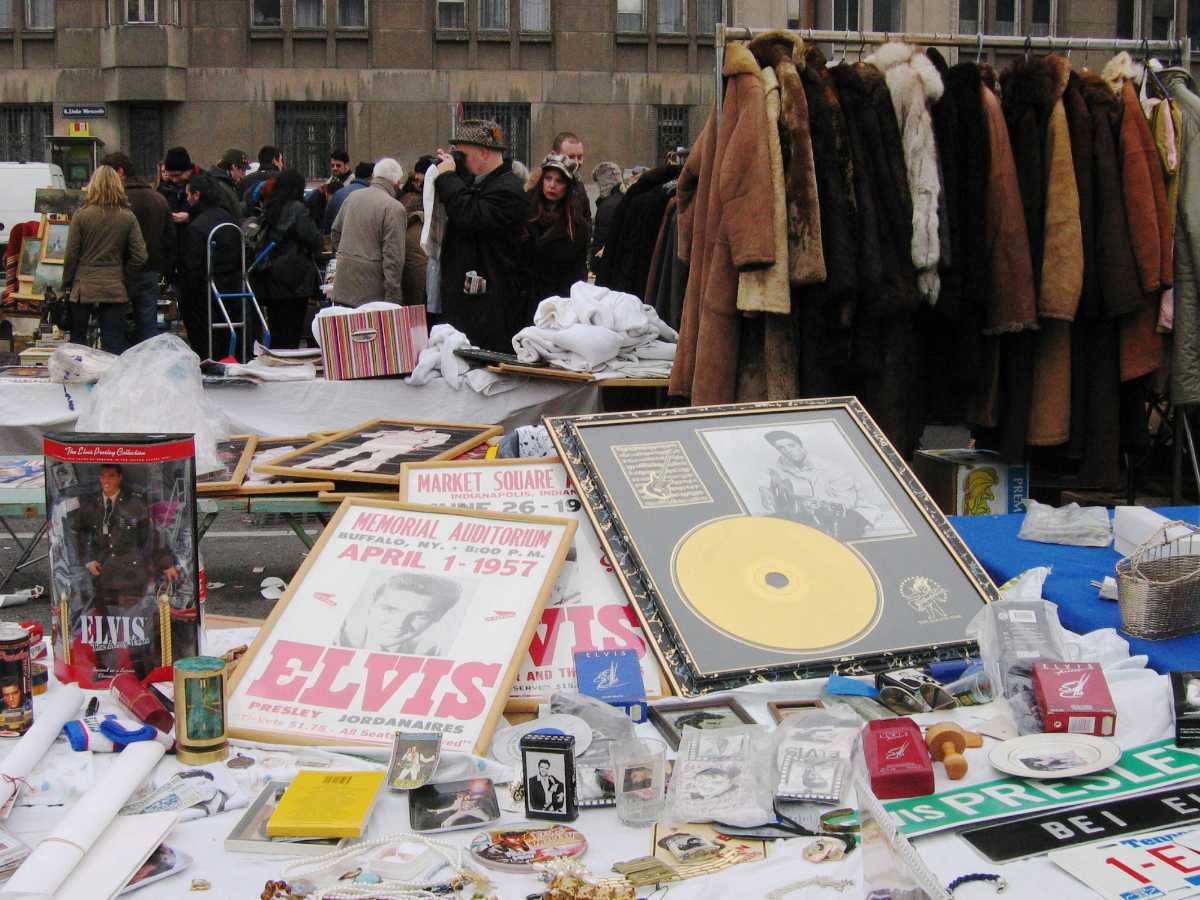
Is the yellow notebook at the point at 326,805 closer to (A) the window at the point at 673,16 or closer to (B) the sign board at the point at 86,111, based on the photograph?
(A) the window at the point at 673,16

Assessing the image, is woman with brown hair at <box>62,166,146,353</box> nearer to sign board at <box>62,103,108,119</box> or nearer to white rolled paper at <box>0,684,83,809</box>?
white rolled paper at <box>0,684,83,809</box>

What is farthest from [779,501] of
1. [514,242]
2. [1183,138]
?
[514,242]

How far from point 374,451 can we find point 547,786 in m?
2.64

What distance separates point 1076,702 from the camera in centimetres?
224

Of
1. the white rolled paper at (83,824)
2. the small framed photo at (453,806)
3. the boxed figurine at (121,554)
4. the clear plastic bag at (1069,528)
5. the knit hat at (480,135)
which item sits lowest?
Answer: the small framed photo at (453,806)

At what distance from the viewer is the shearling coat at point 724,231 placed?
180 inches

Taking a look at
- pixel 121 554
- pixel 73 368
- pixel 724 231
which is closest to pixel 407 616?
pixel 121 554

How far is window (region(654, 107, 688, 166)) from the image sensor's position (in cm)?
2497

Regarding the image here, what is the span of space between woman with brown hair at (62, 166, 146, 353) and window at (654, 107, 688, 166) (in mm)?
16847

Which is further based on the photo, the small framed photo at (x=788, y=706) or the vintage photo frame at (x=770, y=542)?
the vintage photo frame at (x=770, y=542)

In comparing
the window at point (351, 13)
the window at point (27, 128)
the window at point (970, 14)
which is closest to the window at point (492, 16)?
the window at point (351, 13)

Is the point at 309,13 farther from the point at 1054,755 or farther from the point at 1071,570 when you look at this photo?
the point at 1054,755

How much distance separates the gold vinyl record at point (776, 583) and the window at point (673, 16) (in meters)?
23.8

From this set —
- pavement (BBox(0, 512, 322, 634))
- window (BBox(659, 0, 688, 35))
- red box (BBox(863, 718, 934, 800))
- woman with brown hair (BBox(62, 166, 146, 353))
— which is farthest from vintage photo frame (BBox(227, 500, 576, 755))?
window (BBox(659, 0, 688, 35))
